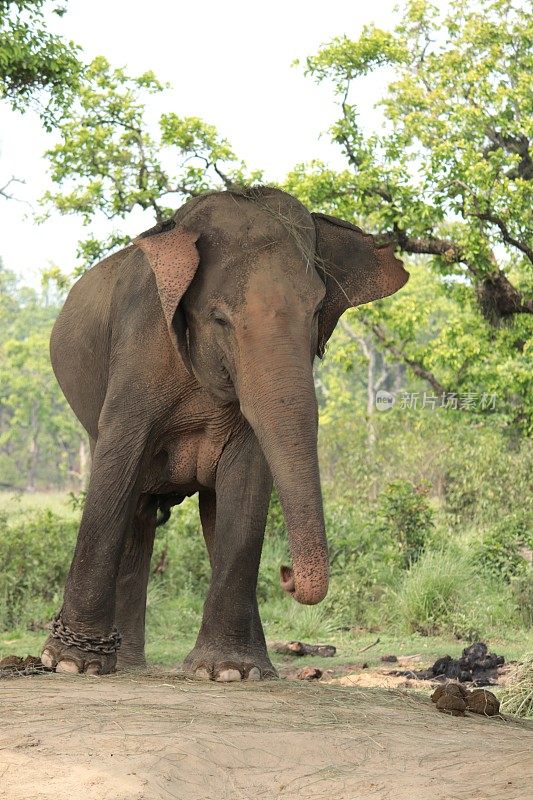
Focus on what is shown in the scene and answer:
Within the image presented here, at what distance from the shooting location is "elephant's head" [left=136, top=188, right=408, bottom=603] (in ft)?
17.1

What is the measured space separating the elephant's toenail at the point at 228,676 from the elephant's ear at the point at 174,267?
1584 millimetres

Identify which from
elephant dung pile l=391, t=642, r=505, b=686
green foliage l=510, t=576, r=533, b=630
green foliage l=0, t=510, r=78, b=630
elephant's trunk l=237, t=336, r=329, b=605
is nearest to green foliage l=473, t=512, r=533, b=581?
green foliage l=510, t=576, r=533, b=630

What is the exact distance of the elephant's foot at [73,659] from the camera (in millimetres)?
6094

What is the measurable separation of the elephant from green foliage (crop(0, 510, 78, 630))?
4492 millimetres

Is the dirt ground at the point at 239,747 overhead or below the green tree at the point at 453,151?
below

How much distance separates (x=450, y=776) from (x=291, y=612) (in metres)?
7.04

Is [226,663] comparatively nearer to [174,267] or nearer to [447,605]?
[174,267]

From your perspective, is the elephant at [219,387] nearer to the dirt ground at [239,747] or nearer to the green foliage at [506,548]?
the dirt ground at [239,747]

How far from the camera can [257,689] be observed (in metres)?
5.71

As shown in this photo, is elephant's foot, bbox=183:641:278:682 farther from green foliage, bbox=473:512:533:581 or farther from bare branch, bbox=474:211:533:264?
bare branch, bbox=474:211:533:264

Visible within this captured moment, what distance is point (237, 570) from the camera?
638 centimetres

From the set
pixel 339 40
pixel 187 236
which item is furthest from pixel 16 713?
pixel 339 40

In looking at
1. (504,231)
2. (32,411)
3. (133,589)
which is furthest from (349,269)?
(32,411)

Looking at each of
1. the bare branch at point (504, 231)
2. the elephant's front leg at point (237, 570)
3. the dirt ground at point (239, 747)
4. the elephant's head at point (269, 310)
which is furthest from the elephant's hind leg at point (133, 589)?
the bare branch at point (504, 231)
